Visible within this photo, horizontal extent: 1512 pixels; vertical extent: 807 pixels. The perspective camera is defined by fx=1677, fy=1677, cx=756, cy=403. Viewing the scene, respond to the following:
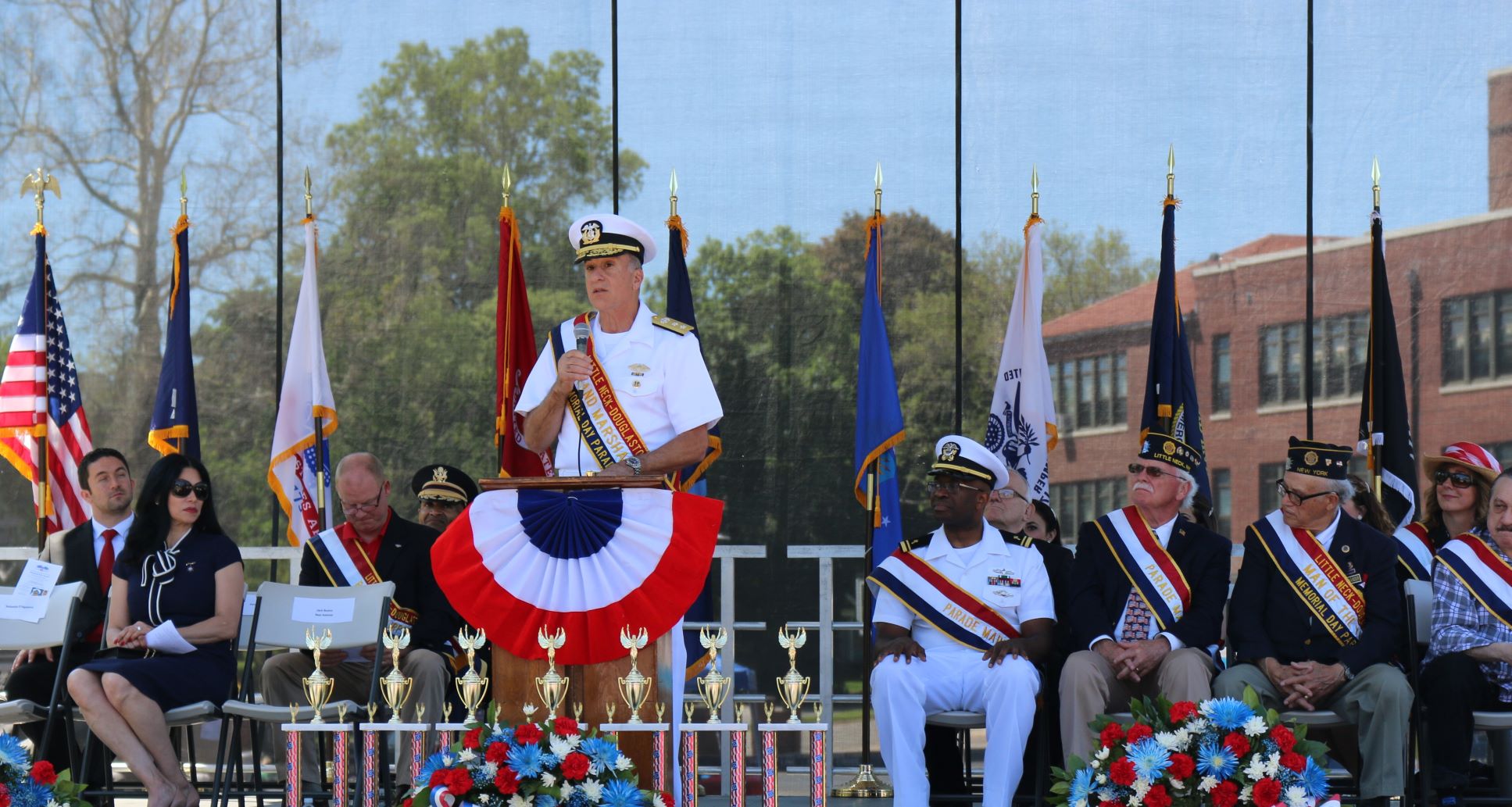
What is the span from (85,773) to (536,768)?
2408 mm

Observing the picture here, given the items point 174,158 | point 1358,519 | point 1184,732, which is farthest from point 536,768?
point 174,158

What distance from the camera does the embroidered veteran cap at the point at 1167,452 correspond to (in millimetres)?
5883

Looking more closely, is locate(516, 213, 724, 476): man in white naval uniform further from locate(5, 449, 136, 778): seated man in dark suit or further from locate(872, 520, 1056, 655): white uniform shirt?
locate(5, 449, 136, 778): seated man in dark suit

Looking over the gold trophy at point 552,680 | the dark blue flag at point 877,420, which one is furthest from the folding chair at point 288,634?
the dark blue flag at point 877,420

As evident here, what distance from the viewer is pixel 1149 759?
4430 millimetres

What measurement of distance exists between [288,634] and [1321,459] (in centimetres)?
367

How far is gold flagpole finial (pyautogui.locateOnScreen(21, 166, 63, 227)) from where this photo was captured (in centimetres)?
751

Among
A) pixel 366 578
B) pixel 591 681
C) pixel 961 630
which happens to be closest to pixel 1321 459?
pixel 961 630

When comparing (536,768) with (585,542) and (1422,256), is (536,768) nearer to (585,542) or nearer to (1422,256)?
(585,542)

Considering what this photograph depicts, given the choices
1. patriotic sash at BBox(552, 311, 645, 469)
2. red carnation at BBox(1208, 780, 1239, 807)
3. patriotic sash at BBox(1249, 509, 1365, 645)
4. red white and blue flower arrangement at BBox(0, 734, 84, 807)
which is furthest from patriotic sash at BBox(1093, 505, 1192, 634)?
red white and blue flower arrangement at BBox(0, 734, 84, 807)

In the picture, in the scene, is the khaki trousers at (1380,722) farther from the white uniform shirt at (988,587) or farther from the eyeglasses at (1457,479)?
the eyeglasses at (1457,479)

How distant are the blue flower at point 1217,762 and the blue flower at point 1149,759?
9 cm

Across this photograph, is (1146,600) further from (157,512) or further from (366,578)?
(157,512)

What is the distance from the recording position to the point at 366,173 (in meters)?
8.67
